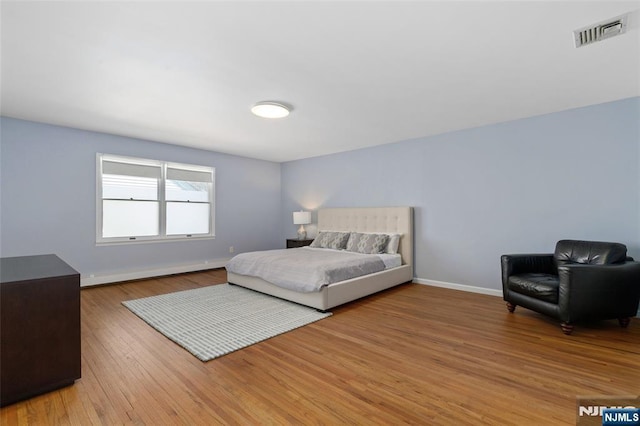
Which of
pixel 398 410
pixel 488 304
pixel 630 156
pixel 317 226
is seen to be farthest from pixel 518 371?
pixel 317 226

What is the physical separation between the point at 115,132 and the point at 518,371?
5901 mm

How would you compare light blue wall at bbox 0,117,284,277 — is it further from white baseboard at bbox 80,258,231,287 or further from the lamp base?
the lamp base

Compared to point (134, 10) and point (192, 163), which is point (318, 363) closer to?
point (134, 10)

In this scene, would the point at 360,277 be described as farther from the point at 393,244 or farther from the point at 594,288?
the point at 594,288

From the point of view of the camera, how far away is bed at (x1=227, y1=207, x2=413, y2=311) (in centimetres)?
354

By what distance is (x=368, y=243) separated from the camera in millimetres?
4895

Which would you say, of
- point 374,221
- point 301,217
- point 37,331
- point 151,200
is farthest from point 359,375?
point 151,200

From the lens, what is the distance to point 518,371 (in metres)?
2.13

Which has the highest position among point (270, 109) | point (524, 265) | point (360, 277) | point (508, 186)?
point (270, 109)

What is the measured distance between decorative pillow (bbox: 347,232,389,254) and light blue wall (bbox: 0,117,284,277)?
2943mm

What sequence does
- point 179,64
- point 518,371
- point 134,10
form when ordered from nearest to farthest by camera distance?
point 134,10, point 518,371, point 179,64

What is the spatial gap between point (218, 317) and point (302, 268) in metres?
1.11

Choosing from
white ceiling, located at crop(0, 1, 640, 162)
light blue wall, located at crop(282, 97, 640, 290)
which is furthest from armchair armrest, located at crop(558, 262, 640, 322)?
white ceiling, located at crop(0, 1, 640, 162)

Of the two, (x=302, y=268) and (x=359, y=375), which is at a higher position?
(x=302, y=268)
